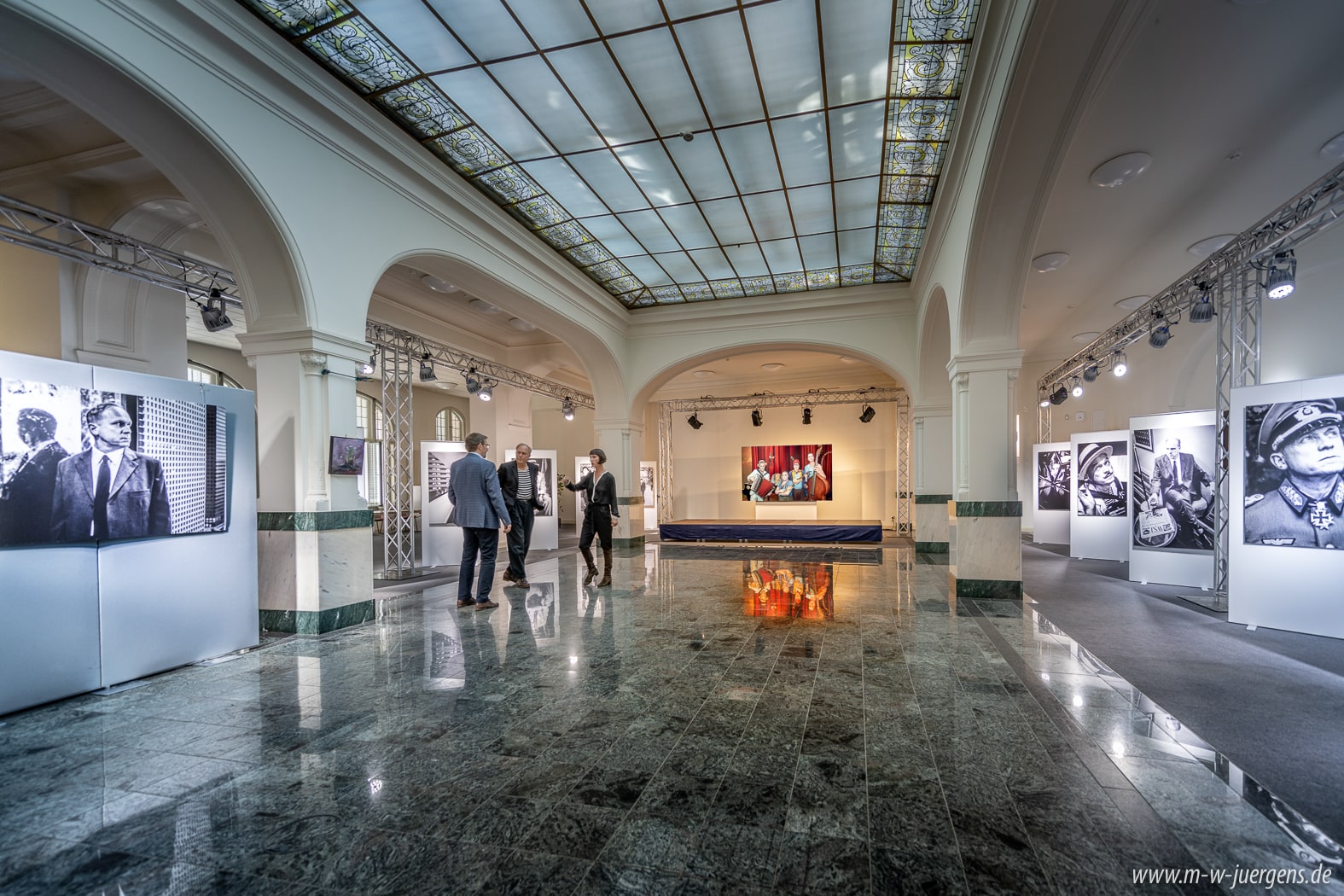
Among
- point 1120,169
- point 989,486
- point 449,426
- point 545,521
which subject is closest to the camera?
point 1120,169

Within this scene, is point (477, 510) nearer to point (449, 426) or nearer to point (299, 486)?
point (299, 486)

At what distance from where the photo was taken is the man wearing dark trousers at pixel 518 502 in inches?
278

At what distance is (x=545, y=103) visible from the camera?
5.23 meters

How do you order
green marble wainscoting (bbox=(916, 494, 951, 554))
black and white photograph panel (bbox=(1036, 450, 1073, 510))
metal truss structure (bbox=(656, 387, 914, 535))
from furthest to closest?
metal truss structure (bbox=(656, 387, 914, 535)) → black and white photograph panel (bbox=(1036, 450, 1073, 510)) → green marble wainscoting (bbox=(916, 494, 951, 554))

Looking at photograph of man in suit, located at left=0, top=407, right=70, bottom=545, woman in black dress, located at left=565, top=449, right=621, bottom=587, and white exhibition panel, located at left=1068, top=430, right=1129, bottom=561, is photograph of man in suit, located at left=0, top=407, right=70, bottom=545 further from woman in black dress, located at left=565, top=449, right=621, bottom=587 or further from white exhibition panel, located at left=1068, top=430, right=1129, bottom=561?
white exhibition panel, located at left=1068, top=430, right=1129, bottom=561

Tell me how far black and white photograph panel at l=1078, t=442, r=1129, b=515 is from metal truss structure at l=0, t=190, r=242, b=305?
36.9 ft

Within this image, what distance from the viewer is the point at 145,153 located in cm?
425

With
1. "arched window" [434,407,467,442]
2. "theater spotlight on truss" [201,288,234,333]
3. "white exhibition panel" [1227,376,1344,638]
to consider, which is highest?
"theater spotlight on truss" [201,288,234,333]

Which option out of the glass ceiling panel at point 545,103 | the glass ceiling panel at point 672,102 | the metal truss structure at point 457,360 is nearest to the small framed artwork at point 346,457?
the metal truss structure at point 457,360

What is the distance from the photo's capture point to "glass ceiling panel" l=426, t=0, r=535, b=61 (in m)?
4.19

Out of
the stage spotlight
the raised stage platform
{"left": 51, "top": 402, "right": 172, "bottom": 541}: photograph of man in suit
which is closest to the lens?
{"left": 51, "top": 402, "right": 172, "bottom": 541}: photograph of man in suit

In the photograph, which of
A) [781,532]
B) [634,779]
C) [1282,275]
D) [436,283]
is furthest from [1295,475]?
[436,283]

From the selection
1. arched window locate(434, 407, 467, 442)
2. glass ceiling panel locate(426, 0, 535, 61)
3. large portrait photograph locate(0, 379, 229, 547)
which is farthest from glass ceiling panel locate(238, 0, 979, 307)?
arched window locate(434, 407, 467, 442)

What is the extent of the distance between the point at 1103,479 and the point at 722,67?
27.4 ft
